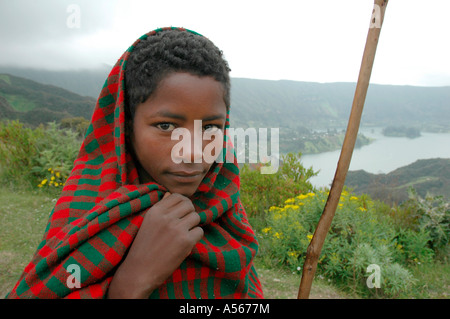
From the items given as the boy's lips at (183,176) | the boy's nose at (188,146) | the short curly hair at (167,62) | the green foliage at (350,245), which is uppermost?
the short curly hair at (167,62)

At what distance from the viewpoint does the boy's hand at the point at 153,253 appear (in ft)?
3.65

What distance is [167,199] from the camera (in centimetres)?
121

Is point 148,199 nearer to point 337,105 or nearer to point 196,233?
point 196,233

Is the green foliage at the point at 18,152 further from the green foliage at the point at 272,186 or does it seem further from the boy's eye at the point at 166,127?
the boy's eye at the point at 166,127

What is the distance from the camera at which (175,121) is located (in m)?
1.18

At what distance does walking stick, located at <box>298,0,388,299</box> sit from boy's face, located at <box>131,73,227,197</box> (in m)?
0.57

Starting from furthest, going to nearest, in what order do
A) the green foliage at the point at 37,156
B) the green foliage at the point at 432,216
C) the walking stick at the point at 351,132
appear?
the green foliage at the point at 37,156 < the green foliage at the point at 432,216 < the walking stick at the point at 351,132

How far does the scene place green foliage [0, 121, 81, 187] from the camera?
601 centimetres

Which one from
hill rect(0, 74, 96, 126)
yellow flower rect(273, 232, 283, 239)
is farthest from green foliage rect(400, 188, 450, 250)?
hill rect(0, 74, 96, 126)

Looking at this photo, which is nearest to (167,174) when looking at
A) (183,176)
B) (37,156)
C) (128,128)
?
(183,176)

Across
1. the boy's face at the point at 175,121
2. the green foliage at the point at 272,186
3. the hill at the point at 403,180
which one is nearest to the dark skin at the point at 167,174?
the boy's face at the point at 175,121

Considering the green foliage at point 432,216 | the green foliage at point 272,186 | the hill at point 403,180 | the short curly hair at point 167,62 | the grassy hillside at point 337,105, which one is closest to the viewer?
the short curly hair at point 167,62
